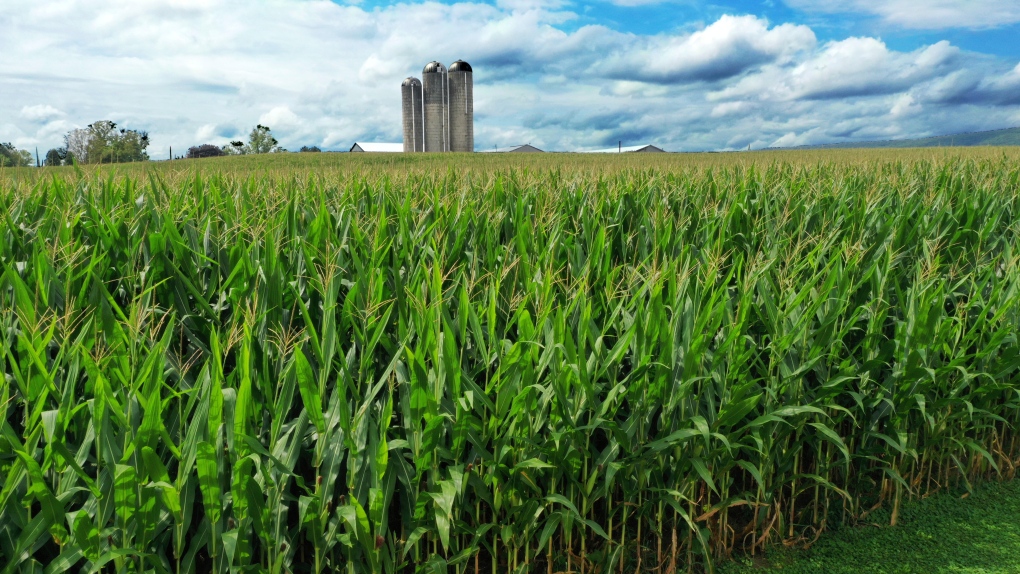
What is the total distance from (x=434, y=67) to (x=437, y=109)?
3058 millimetres

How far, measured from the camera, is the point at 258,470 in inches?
70.8

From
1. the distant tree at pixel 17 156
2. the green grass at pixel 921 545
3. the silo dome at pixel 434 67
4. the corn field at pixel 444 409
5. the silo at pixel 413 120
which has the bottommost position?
the green grass at pixel 921 545

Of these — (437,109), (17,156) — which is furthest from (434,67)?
(17,156)

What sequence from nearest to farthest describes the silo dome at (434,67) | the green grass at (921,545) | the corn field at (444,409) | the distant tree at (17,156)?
the corn field at (444,409), the green grass at (921,545), the distant tree at (17,156), the silo dome at (434,67)

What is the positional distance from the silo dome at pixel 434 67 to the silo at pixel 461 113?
0.68m

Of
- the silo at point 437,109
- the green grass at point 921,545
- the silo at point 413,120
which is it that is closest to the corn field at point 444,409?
the green grass at point 921,545

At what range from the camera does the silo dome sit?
49.0 metres

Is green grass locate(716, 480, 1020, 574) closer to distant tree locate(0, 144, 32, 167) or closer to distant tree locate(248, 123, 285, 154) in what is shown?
distant tree locate(0, 144, 32, 167)

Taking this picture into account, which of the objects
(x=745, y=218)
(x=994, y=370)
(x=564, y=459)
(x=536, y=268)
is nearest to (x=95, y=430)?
(x=564, y=459)

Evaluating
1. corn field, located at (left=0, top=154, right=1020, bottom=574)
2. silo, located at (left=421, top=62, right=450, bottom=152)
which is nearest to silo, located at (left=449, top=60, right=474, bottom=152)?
silo, located at (left=421, top=62, right=450, bottom=152)

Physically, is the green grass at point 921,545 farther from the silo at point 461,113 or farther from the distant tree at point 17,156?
the silo at point 461,113

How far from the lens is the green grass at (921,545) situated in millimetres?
2623

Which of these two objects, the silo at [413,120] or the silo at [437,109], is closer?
the silo at [437,109]

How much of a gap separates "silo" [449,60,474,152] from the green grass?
4883cm
